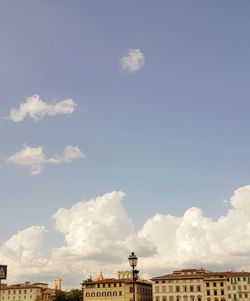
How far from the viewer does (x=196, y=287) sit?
13112cm

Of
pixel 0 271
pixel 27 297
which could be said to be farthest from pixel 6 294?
pixel 0 271

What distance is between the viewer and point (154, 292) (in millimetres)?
135500

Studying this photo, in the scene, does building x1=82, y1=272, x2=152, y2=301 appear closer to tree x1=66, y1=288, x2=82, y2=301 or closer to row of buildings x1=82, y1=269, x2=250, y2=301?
row of buildings x1=82, y1=269, x2=250, y2=301

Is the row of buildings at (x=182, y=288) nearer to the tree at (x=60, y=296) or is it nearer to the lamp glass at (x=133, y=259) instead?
the tree at (x=60, y=296)

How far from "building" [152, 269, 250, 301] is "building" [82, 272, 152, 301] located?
7022 mm

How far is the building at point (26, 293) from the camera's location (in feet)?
511

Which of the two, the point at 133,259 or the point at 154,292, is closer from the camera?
the point at 133,259

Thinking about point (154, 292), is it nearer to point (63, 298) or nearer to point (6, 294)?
point (63, 298)

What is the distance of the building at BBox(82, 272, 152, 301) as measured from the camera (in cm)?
13612

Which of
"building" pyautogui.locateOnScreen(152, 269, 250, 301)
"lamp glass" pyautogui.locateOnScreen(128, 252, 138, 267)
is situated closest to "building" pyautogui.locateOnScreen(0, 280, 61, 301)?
"building" pyautogui.locateOnScreen(152, 269, 250, 301)

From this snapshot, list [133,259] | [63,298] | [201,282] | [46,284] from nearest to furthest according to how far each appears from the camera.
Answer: [133,259] < [201,282] < [63,298] < [46,284]

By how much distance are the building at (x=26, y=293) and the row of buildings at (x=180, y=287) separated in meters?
3.79

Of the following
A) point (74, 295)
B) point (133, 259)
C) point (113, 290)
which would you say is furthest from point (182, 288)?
point (133, 259)

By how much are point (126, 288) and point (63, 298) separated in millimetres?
27349
